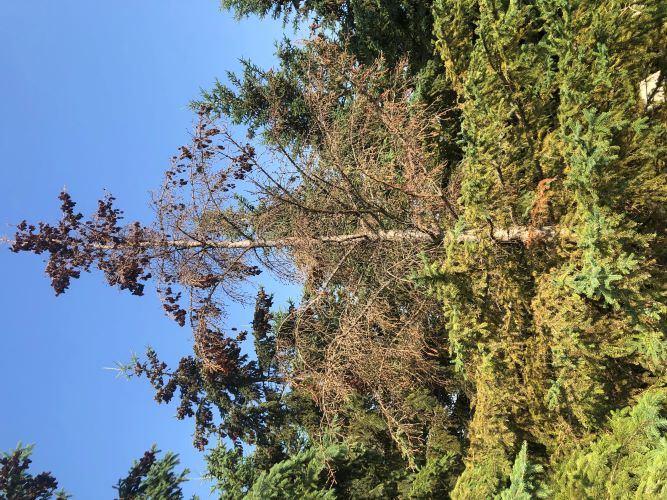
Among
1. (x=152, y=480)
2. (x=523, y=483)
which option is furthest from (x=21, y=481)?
(x=523, y=483)

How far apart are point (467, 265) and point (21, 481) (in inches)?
348

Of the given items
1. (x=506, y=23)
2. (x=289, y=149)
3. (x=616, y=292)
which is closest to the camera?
(x=616, y=292)

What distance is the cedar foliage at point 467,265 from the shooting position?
4.98 m

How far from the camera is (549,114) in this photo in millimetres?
6047

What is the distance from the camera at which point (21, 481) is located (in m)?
8.84

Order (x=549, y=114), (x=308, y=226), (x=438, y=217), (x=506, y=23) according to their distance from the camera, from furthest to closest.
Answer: (x=308, y=226) → (x=438, y=217) → (x=549, y=114) → (x=506, y=23)

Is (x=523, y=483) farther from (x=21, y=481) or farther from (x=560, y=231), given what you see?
(x=21, y=481)

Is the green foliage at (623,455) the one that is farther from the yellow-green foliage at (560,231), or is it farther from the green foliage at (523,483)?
the green foliage at (523,483)

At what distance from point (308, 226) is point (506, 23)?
13.4 ft

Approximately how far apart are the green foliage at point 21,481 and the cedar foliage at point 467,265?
2670 millimetres

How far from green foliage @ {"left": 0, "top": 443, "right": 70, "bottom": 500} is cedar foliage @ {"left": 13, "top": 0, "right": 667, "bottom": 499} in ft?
8.76

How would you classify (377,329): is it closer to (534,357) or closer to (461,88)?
(534,357)

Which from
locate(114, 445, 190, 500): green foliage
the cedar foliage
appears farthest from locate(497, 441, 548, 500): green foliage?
locate(114, 445, 190, 500): green foliage

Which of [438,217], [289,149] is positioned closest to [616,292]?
[438,217]
